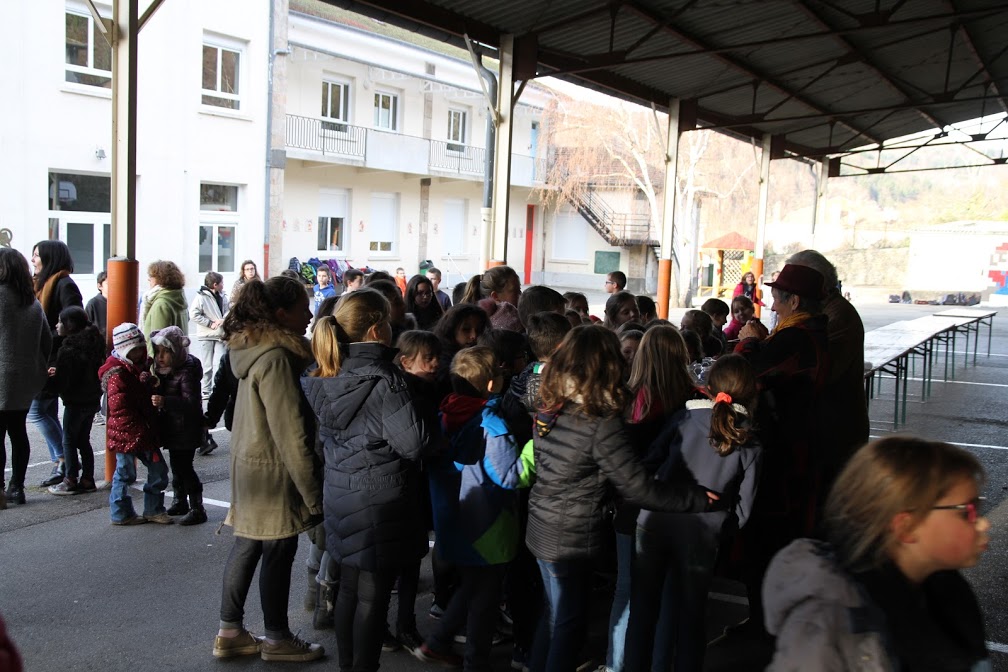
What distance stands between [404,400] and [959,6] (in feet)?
39.2

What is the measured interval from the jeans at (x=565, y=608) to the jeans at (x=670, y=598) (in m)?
0.23

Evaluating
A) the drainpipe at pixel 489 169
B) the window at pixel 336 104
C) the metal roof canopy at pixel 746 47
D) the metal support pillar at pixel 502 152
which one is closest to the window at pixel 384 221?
the window at pixel 336 104

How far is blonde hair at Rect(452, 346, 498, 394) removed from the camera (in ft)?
12.2

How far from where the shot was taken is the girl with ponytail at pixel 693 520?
3312 millimetres

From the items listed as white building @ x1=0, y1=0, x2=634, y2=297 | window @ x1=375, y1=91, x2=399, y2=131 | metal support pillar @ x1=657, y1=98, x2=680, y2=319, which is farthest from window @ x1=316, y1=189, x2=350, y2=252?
metal support pillar @ x1=657, y1=98, x2=680, y2=319

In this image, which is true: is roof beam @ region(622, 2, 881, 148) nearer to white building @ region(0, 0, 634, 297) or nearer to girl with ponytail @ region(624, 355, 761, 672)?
girl with ponytail @ region(624, 355, 761, 672)

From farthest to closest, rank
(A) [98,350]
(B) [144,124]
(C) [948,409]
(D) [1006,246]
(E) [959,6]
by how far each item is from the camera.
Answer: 1. (D) [1006,246]
2. (B) [144,124]
3. (E) [959,6]
4. (C) [948,409]
5. (A) [98,350]

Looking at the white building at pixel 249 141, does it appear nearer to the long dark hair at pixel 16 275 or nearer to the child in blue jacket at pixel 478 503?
the long dark hair at pixel 16 275

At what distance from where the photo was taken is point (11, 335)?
5574 millimetres

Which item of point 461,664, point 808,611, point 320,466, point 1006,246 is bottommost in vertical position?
point 461,664

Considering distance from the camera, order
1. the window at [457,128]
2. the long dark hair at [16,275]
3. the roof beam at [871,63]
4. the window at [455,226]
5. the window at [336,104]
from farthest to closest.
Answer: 1. the window at [455,226]
2. the window at [457,128]
3. the window at [336,104]
4. the roof beam at [871,63]
5. the long dark hair at [16,275]

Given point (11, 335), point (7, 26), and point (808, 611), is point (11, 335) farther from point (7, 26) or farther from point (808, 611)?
point (7, 26)

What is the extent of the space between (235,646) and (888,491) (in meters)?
3.02

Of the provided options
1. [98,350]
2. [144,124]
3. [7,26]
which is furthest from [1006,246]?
[98,350]
